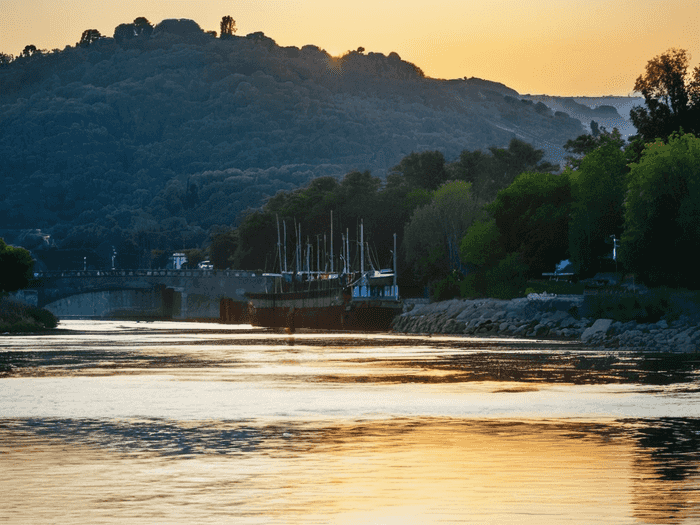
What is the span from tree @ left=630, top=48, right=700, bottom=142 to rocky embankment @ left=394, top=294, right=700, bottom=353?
2945 centimetres

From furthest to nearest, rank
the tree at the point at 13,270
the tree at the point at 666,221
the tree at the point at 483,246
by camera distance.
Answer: the tree at the point at 483,246 → the tree at the point at 13,270 → the tree at the point at 666,221

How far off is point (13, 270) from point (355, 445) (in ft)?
434

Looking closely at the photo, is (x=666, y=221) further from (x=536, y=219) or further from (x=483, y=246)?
(x=483, y=246)

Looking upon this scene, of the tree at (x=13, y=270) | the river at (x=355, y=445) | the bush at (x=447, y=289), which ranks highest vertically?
the tree at (x=13, y=270)

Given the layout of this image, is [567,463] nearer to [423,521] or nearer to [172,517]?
[423,521]

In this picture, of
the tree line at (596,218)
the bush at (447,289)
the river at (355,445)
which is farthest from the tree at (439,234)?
the river at (355,445)

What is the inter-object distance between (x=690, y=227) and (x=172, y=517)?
96.8 metres

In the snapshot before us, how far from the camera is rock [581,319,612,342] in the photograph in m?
105

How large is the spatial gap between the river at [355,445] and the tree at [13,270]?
299 ft

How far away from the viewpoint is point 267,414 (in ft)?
151

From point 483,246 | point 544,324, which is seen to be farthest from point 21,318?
point 544,324

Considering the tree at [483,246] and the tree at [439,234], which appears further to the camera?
the tree at [439,234]

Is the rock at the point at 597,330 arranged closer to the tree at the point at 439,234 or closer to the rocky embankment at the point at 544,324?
the rocky embankment at the point at 544,324

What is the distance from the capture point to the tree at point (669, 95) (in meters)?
145
